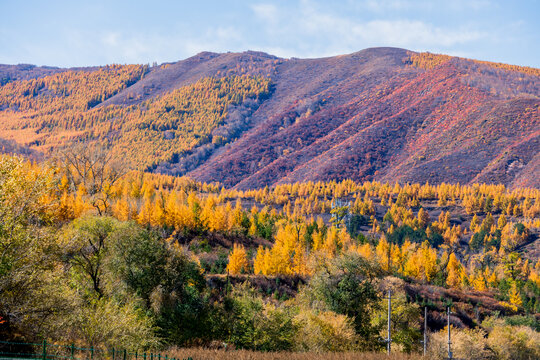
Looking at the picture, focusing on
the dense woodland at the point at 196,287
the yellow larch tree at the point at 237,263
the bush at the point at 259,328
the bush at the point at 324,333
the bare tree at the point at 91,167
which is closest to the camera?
the dense woodland at the point at 196,287

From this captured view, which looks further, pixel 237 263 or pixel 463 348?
pixel 237 263

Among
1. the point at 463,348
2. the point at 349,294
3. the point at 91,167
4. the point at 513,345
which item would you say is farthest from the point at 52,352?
the point at 91,167

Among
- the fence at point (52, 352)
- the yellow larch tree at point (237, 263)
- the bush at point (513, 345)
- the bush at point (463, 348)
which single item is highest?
the fence at point (52, 352)

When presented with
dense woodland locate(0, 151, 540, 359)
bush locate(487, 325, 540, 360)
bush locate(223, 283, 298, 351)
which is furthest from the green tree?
bush locate(487, 325, 540, 360)

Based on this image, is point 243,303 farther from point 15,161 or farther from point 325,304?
point 15,161

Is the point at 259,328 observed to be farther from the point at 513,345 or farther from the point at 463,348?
the point at 513,345

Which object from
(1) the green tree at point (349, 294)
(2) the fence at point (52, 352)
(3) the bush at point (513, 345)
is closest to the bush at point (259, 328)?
(1) the green tree at point (349, 294)

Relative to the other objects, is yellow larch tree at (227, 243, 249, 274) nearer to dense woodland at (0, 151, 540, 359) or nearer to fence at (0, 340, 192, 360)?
dense woodland at (0, 151, 540, 359)

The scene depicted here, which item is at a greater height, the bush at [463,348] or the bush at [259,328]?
the bush at [259,328]

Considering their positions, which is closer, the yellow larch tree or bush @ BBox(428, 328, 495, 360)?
bush @ BBox(428, 328, 495, 360)

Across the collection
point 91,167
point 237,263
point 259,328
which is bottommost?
point 237,263

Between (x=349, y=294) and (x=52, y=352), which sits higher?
(x=52, y=352)

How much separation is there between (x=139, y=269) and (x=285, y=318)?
14563 mm

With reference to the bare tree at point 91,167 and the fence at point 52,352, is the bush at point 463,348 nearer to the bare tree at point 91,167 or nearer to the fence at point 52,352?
the fence at point 52,352
